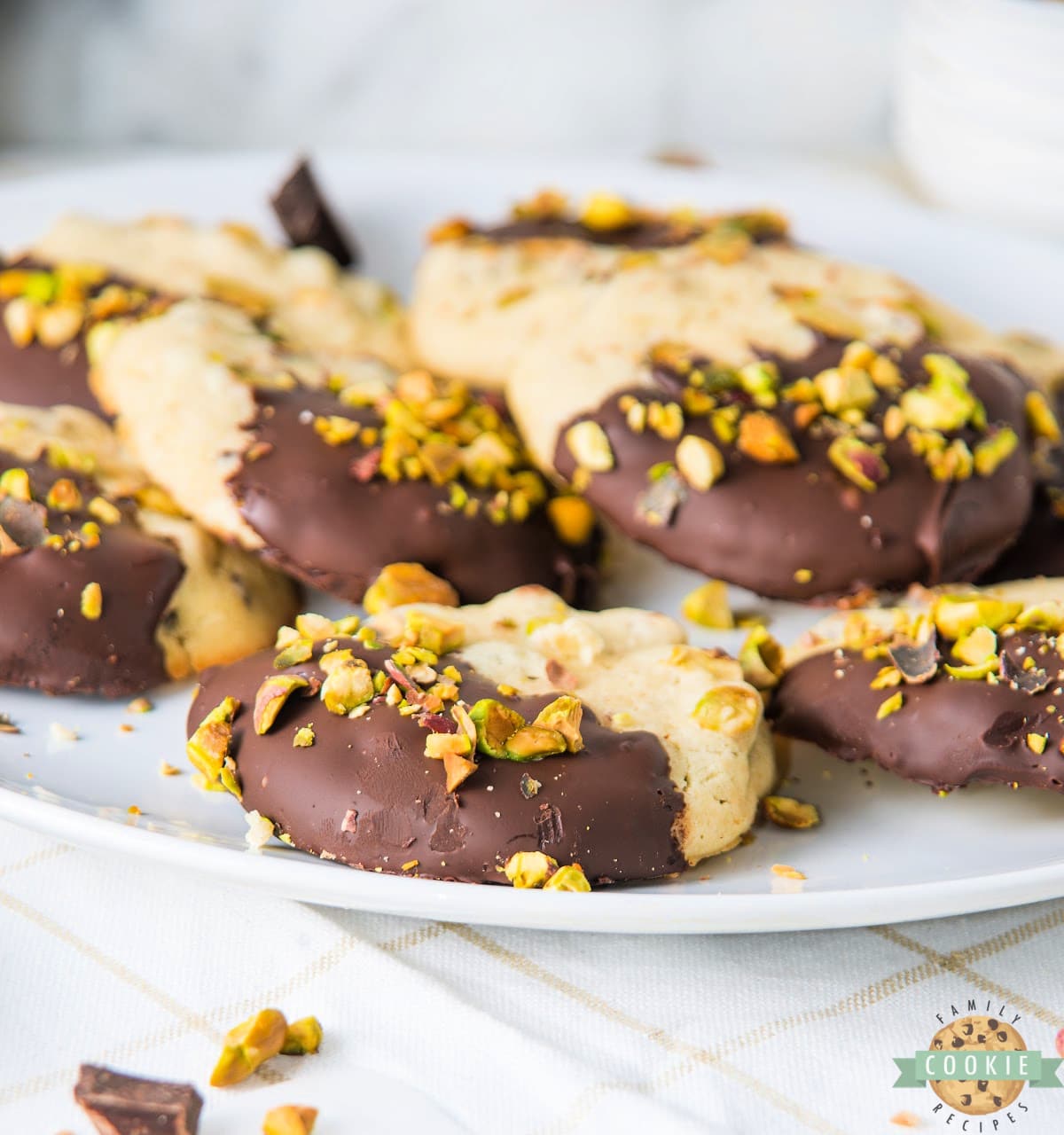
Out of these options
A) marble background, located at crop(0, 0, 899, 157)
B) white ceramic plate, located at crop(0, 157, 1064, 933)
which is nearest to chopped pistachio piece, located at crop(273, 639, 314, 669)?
white ceramic plate, located at crop(0, 157, 1064, 933)

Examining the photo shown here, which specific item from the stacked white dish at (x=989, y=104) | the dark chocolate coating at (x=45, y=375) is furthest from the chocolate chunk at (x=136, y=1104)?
the stacked white dish at (x=989, y=104)

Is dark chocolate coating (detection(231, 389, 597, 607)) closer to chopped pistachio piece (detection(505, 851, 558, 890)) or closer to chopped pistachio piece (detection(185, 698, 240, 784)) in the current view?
chopped pistachio piece (detection(185, 698, 240, 784))

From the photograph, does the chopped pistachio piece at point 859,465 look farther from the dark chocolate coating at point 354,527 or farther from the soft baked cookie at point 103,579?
the soft baked cookie at point 103,579

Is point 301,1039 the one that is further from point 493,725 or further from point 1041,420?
point 1041,420

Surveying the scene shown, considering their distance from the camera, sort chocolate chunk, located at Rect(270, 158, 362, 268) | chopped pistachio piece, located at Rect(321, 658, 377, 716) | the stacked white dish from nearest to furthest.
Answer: chopped pistachio piece, located at Rect(321, 658, 377, 716) → chocolate chunk, located at Rect(270, 158, 362, 268) → the stacked white dish

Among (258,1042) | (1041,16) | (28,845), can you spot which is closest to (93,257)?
(28,845)

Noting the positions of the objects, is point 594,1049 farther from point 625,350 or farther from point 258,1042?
point 625,350
